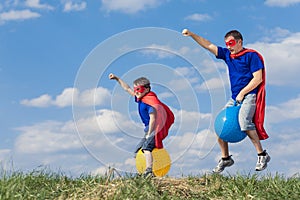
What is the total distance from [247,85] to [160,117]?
1.59 meters

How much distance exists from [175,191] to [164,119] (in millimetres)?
2018

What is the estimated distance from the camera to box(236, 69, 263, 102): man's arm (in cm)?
836

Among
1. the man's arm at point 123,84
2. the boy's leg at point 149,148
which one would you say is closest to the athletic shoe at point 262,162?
the boy's leg at point 149,148

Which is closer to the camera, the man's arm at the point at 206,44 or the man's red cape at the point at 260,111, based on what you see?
the man's red cape at the point at 260,111

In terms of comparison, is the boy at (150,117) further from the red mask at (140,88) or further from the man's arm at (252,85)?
the man's arm at (252,85)

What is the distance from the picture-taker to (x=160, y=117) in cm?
887

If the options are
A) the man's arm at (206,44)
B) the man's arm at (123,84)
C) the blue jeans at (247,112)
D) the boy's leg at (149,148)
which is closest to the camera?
the blue jeans at (247,112)

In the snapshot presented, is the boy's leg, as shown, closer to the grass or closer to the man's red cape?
the grass

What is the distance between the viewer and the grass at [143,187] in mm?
6777

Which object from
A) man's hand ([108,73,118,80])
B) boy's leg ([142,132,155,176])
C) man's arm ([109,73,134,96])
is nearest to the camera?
boy's leg ([142,132,155,176])

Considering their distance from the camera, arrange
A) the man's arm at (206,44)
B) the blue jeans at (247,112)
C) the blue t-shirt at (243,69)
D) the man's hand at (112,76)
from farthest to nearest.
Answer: the man's hand at (112,76), the man's arm at (206,44), the blue t-shirt at (243,69), the blue jeans at (247,112)

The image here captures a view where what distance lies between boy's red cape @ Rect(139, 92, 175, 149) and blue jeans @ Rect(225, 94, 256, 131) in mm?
1303

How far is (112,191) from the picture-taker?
673 centimetres

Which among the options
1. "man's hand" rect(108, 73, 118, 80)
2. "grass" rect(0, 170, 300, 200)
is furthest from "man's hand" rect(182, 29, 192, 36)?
"grass" rect(0, 170, 300, 200)
